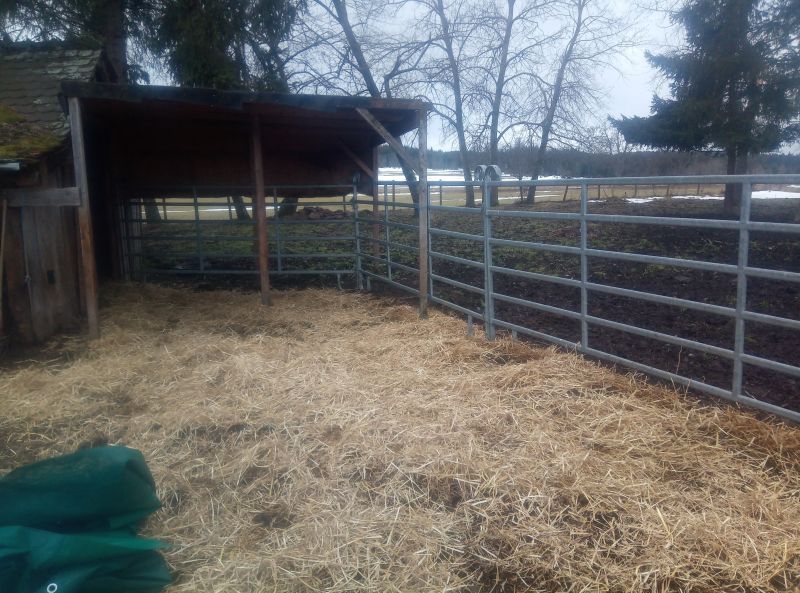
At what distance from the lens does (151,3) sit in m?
15.0

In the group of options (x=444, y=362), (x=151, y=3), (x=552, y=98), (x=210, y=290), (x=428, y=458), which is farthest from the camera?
(x=552, y=98)

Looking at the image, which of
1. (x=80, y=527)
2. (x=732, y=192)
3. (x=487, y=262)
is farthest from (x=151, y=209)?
(x=80, y=527)

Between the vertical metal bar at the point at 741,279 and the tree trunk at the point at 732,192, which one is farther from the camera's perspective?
the tree trunk at the point at 732,192

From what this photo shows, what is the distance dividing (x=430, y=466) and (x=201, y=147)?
7575 millimetres

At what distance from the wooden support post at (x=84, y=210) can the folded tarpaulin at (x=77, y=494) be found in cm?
415

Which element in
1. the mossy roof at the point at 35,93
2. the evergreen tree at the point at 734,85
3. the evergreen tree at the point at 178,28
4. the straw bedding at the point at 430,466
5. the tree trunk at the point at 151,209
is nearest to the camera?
the straw bedding at the point at 430,466

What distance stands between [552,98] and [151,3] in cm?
1318

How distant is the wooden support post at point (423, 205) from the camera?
277 inches

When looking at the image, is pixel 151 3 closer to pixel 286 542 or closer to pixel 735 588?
pixel 286 542

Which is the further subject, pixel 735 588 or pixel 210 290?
pixel 210 290

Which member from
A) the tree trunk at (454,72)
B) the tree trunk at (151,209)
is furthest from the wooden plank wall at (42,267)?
the tree trunk at (454,72)

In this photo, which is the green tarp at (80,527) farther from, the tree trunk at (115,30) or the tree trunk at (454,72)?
the tree trunk at (454,72)

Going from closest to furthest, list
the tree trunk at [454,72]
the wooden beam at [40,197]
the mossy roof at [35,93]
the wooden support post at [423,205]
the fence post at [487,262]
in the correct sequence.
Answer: the fence post at [487,262]
the wooden beam at [40,197]
the mossy roof at [35,93]
the wooden support post at [423,205]
the tree trunk at [454,72]

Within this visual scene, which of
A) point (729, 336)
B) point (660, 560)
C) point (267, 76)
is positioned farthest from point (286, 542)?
point (267, 76)
